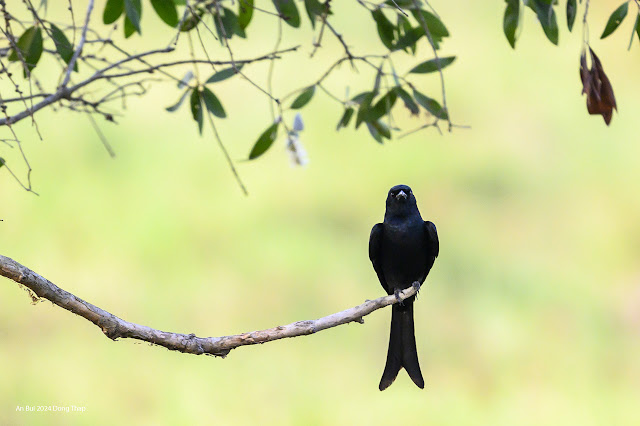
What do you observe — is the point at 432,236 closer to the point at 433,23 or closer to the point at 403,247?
the point at 403,247

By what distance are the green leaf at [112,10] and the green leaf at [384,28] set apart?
872mm

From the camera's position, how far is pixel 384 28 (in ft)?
9.64

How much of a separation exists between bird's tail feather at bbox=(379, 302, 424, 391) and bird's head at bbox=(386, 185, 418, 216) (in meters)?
0.40

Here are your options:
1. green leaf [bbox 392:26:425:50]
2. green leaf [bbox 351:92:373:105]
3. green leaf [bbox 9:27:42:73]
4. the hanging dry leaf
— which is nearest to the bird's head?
green leaf [bbox 351:92:373:105]

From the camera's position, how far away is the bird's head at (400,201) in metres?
3.55

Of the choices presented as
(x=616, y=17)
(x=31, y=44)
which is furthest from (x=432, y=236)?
(x=31, y=44)

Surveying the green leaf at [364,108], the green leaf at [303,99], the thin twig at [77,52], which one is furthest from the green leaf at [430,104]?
the thin twig at [77,52]

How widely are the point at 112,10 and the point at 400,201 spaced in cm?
148

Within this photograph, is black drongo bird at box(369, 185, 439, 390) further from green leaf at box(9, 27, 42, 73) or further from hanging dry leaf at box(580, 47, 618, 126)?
green leaf at box(9, 27, 42, 73)

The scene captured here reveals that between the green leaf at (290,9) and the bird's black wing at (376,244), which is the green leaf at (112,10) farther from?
the bird's black wing at (376,244)

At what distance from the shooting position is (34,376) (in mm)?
5871

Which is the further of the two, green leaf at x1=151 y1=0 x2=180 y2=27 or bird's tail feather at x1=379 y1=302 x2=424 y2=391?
bird's tail feather at x1=379 y1=302 x2=424 y2=391

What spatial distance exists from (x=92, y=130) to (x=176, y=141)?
74 centimetres

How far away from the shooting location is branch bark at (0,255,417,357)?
7.17 ft
